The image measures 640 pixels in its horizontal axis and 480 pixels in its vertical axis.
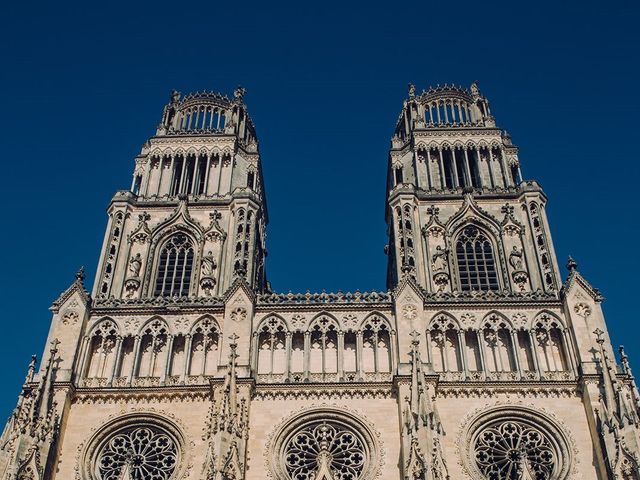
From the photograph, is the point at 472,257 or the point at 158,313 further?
the point at 472,257

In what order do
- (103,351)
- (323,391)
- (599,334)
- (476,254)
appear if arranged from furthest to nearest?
(476,254) < (103,351) < (599,334) < (323,391)

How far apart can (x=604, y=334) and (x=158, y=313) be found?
61.8ft

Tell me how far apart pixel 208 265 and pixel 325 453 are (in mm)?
11551

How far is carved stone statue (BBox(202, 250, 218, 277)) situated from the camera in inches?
1436

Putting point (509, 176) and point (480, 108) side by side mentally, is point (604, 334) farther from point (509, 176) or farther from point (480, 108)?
point (480, 108)

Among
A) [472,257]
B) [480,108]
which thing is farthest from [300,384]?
[480,108]

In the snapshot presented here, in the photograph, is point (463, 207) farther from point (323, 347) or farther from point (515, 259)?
point (323, 347)

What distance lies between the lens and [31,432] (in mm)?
28141

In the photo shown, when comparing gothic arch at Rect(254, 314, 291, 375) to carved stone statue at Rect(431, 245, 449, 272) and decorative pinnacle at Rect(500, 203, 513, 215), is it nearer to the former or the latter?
carved stone statue at Rect(431, 245, 449, 272)

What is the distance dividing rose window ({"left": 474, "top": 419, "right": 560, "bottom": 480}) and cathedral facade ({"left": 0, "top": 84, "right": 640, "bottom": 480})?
0.19ft

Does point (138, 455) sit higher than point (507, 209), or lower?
lower

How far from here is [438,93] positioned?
4725 cm

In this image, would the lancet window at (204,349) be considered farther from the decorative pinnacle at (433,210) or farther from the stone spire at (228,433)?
the decorative pinnacle at (433,210)

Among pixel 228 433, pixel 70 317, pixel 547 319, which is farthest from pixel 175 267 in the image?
pixel 547 319
